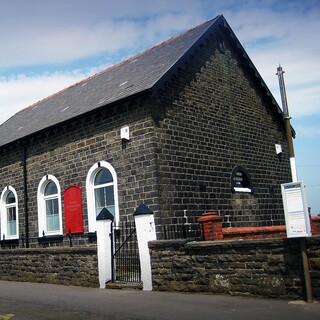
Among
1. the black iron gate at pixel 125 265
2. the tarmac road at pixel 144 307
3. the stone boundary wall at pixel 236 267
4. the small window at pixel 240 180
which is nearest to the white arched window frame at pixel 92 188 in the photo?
the black iron gate at pixel 125 265

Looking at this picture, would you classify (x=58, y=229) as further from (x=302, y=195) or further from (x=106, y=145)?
(x=302, y=195)

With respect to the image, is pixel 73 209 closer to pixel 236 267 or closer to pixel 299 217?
pixel 236 267

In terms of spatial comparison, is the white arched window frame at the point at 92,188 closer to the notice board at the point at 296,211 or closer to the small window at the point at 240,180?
the small window at the point at 240,180

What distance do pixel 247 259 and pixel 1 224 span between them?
12.9 meters

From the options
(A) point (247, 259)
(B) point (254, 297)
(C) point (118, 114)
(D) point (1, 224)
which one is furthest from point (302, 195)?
(D) point (1, 224)

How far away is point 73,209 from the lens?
14344 millimetres

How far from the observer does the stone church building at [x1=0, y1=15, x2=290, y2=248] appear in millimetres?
12539

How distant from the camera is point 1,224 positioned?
17.8 meters

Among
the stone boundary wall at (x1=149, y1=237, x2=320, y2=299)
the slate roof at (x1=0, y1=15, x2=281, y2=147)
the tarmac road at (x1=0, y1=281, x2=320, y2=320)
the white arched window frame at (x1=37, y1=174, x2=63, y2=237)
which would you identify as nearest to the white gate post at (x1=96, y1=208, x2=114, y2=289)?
the tarmac road at (x1=0, y1=281, x2=320, y2=320)

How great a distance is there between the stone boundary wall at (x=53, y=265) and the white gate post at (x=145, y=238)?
5.27 feet

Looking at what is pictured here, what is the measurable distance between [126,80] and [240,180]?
18.2 ft

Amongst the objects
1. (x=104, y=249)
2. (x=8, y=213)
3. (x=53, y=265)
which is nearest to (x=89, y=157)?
(x=53, y=265)

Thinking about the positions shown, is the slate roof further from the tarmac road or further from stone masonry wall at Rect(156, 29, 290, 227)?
the tarmac road

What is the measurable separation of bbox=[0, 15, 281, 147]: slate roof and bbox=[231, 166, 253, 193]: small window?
4435 mm
